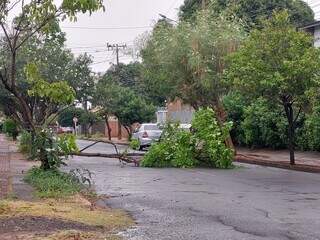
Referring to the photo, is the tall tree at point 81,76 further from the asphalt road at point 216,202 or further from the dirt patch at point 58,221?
the dirt patch at point 58,221

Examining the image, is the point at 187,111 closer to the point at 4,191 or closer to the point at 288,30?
the point at 288,30

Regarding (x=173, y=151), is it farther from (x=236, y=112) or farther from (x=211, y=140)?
(x=236, y=112)

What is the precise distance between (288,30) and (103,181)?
9633 mm

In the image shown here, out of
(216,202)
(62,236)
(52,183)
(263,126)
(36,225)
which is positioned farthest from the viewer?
(263,126)

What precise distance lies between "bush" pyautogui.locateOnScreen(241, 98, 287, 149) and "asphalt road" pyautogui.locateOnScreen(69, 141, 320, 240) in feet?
36.2

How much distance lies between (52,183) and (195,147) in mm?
10776

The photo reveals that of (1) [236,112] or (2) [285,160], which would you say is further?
(1) [236,112]

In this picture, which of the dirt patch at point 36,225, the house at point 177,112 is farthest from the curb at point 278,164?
the house at point 177,112

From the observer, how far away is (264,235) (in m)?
9.54

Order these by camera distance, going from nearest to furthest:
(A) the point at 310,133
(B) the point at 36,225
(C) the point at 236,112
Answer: (B) the point at 36,225, (A) the point at 310,133, (C) the point at 236,112

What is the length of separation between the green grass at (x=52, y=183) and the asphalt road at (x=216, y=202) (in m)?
0.86

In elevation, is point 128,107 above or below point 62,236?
above

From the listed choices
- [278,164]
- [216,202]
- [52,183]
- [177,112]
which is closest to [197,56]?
[278,164]

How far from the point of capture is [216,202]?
13672 mm
